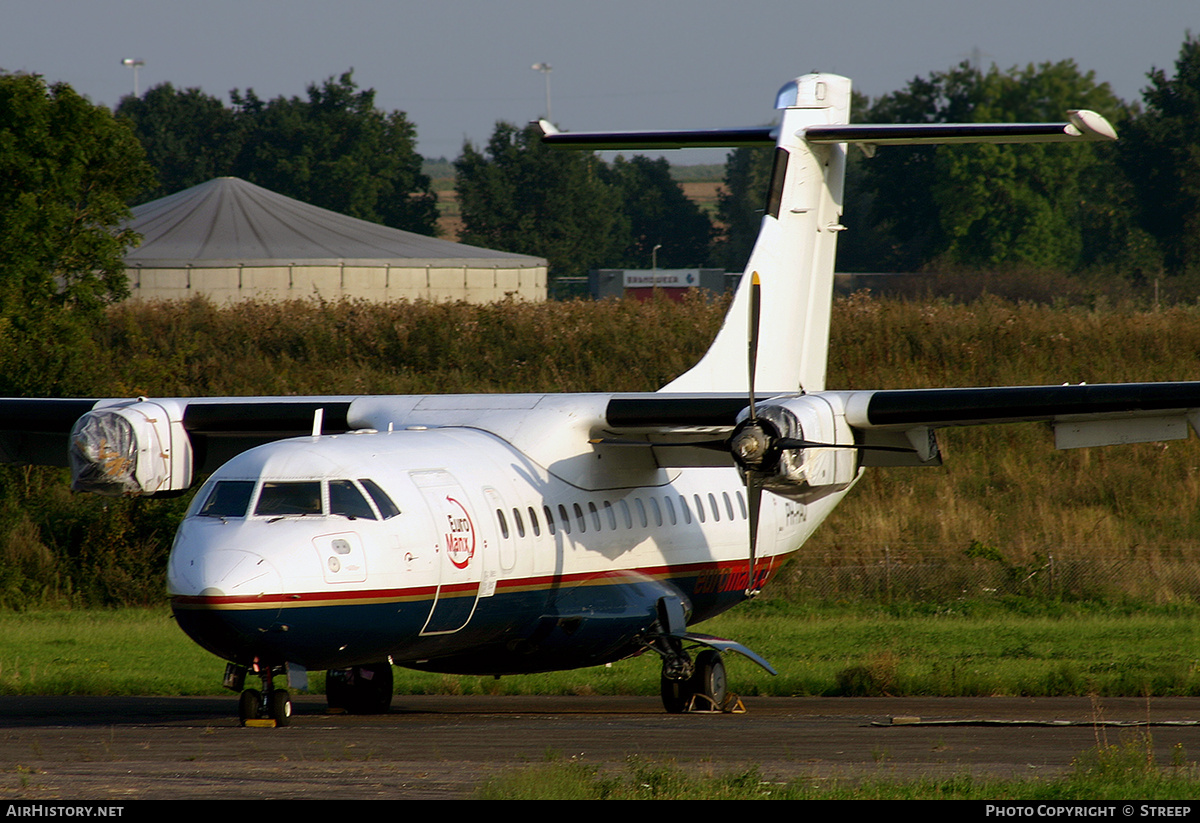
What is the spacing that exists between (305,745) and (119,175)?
20605 mm

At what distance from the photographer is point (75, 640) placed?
21750 mm

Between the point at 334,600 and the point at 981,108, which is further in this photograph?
the point at 981,108

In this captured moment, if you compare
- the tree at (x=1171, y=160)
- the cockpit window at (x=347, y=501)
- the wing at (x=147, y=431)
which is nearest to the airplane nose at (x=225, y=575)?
the cockpit window at (x=347, y=501)

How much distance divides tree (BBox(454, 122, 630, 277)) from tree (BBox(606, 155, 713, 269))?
7.43 m

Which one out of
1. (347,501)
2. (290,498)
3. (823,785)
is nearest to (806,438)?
(347,501)

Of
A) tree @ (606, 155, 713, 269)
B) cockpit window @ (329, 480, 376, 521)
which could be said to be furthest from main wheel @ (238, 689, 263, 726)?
tree @ (606, 155, 713, 269)

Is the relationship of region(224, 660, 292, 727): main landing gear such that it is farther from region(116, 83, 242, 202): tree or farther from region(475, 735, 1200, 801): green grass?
region(116, 83, 242, 202): tree

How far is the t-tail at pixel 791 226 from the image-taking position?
17.8 m

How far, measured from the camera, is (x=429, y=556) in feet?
39.0

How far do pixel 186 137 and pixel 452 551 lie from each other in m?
82.8

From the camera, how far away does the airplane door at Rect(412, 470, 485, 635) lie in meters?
12.1

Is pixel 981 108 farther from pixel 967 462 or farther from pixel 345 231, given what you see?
pixel 345 231

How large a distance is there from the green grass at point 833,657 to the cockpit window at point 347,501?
7615 millimetres
